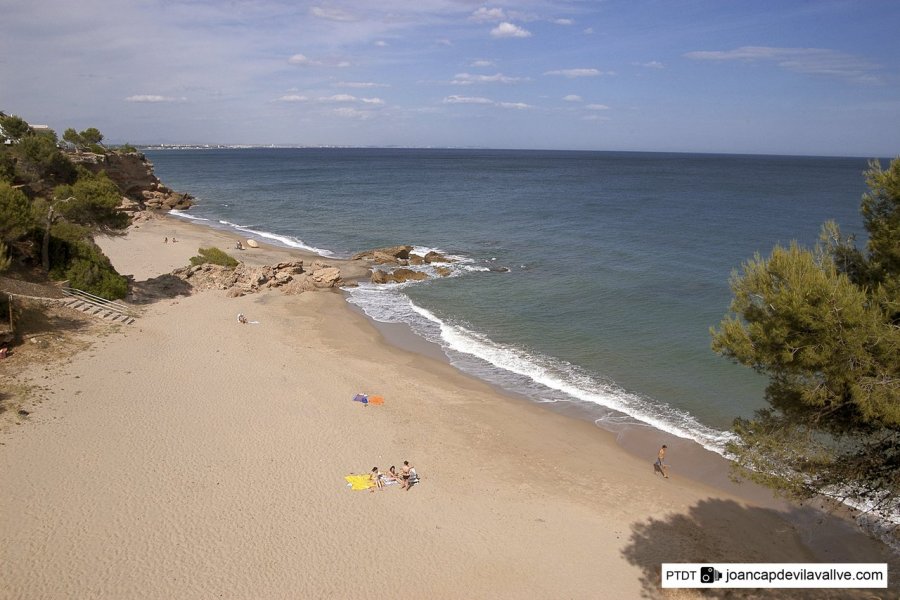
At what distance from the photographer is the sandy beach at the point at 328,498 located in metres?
11.9

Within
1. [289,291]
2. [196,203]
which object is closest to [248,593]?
[289,291]

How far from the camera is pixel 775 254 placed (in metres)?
9.64

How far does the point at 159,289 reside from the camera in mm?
31328

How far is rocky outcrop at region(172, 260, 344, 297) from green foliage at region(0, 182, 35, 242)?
33.0ft

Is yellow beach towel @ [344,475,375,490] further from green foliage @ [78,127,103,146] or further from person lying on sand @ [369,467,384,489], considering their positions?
green foliage @ [78,127,103,146]

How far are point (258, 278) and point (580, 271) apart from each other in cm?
2153

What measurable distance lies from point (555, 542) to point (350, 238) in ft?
144

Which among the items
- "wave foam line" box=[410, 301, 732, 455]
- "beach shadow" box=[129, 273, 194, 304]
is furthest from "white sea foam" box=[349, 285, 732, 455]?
"beach shadow" box=[129, 273, 194, 304]

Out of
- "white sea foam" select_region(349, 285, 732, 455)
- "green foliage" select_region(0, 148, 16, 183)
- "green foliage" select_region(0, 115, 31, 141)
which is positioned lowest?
"white sea foam" select_region(349, 285, 732, 455)

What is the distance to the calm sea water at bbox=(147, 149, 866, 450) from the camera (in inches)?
888

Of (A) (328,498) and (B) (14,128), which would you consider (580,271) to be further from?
(B) (14,128)

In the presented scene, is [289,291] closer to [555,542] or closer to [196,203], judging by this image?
[555,542]

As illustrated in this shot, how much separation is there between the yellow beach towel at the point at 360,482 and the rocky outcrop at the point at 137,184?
5626 centimetres

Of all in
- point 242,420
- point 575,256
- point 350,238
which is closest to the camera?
point 242,420
